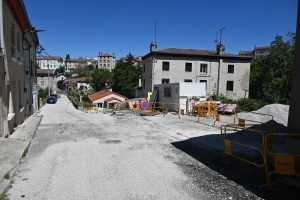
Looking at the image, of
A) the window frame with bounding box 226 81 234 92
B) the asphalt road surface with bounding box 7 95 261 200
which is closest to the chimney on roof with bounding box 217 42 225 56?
the window frame with bounding box 226 81 234 92

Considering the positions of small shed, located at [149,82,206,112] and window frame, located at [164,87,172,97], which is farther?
window frame, located at [164,87,172,97]

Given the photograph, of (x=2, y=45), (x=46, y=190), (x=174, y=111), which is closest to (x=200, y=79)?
(x=174, y=111)

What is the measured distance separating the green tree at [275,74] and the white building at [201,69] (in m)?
6.99

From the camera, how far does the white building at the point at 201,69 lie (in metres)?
32.0

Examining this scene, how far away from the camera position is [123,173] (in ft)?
18.2

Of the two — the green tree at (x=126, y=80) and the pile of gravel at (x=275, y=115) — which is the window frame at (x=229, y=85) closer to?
the pile of gravel at (x=275, y=115)

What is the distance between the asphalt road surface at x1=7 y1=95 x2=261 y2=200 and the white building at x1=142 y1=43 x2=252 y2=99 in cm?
2402

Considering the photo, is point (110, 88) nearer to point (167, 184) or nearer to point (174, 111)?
point (174, 111)

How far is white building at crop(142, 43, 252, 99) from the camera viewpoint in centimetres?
3197

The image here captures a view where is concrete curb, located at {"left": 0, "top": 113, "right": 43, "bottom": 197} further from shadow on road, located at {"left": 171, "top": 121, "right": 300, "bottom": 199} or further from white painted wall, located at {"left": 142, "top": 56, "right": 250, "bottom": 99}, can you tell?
white painted wall, located at {"left": 142, "top": 56, "right": 250, "bottom": 99}

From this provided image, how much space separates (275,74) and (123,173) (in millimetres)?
42777

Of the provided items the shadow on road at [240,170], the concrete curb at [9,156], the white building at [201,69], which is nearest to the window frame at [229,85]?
the white building at [201,69]

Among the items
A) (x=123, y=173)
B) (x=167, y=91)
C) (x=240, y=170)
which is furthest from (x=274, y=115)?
(x=123, y=173)

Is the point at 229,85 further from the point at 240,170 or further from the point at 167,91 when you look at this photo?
the point at 240,170
